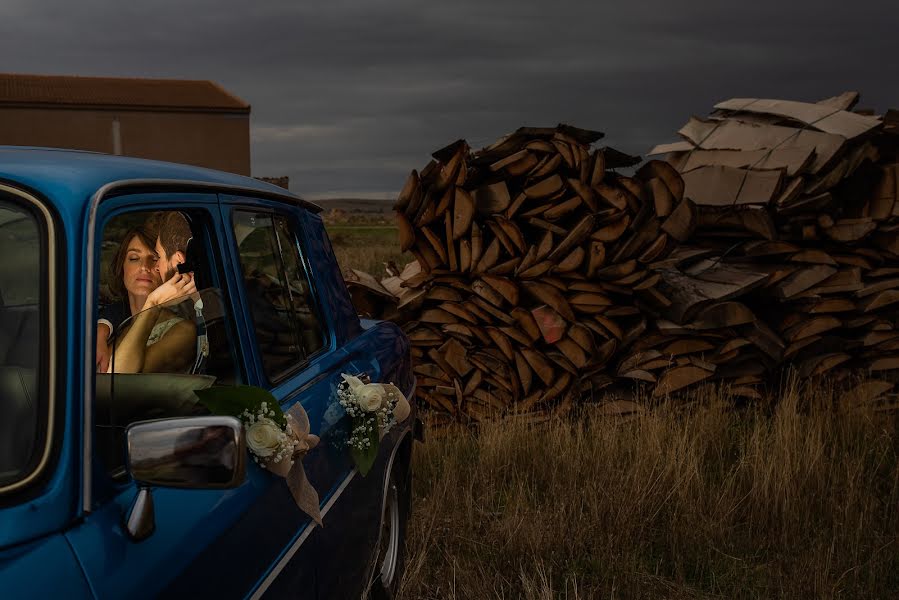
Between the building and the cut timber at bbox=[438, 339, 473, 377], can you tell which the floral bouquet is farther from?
the building

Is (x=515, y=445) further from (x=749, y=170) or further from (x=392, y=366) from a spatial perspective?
(x=749, y=170)

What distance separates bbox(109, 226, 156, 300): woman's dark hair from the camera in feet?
8.17

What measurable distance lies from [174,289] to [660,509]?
123 inches

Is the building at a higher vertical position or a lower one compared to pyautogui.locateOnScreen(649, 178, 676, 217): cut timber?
higher

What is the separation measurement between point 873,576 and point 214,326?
133 inches

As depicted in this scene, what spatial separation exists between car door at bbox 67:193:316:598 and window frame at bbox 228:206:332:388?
0.17 feet

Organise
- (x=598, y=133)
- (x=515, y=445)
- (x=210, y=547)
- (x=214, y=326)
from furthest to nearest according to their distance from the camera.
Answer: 1. (x=598, y=133)
2. (x=515, y=445)
3. (x=214, y=326)
4. (x=210, y=547)

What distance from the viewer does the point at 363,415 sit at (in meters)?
2.88

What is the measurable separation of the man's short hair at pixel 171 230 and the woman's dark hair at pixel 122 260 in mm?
31

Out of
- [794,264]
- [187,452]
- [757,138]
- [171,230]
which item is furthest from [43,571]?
[757,138]

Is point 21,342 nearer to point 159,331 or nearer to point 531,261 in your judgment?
point 159,331

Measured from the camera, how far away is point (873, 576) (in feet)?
13.0

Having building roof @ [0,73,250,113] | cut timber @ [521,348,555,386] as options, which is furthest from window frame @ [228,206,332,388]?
building roof @ [0,73,250,113]

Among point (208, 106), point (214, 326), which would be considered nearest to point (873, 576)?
point (214, 326)
